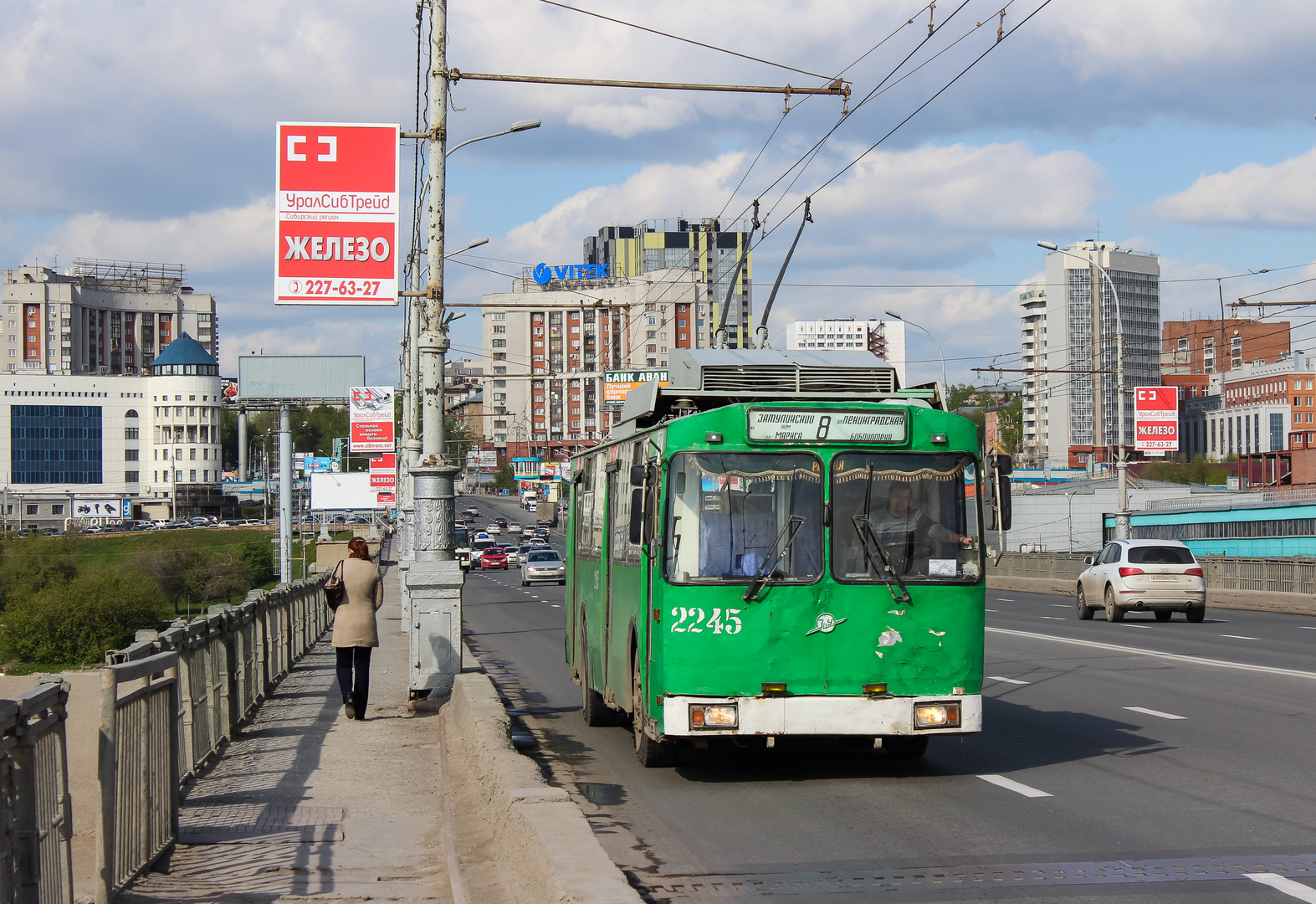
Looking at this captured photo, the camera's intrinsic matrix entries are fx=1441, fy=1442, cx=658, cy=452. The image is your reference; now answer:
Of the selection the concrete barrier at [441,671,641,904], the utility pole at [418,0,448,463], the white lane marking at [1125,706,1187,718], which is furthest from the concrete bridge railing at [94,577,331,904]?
the white lane marking at [1125,706,1187,718]

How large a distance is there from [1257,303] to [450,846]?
3011cm

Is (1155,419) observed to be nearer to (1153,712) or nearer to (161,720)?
(1153,712)

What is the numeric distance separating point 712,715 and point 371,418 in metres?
37.1

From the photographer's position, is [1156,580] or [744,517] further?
[1156,580]

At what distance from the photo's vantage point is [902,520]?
964 cm

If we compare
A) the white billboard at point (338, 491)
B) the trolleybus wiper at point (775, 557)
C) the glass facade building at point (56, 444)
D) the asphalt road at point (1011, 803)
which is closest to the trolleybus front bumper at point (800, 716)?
the asphalt road at point (1011, 803)

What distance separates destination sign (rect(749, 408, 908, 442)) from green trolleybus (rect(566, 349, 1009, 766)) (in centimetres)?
1

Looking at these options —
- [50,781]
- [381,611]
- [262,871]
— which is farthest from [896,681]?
[381,611]

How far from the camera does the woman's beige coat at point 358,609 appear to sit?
1302 cm

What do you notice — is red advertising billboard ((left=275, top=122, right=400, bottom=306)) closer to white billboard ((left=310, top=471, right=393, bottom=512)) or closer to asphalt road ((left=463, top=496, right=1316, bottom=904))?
asphalt road ((left=463, top=496, right=1316, bottom=904))

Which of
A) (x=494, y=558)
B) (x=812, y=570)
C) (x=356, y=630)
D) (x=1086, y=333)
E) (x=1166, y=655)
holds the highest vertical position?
(x=1086, y=333)

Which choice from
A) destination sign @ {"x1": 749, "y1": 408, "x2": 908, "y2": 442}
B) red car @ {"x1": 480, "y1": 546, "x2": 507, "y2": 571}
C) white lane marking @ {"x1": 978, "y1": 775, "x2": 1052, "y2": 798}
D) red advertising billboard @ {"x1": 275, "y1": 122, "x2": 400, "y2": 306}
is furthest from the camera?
red car @ {"x1": 480, "y1": 546, "x2": 507, "y2": 571}

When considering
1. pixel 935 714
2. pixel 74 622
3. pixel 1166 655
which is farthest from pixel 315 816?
pixel 74 622

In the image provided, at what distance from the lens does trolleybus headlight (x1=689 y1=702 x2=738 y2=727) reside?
9250 millimetres
